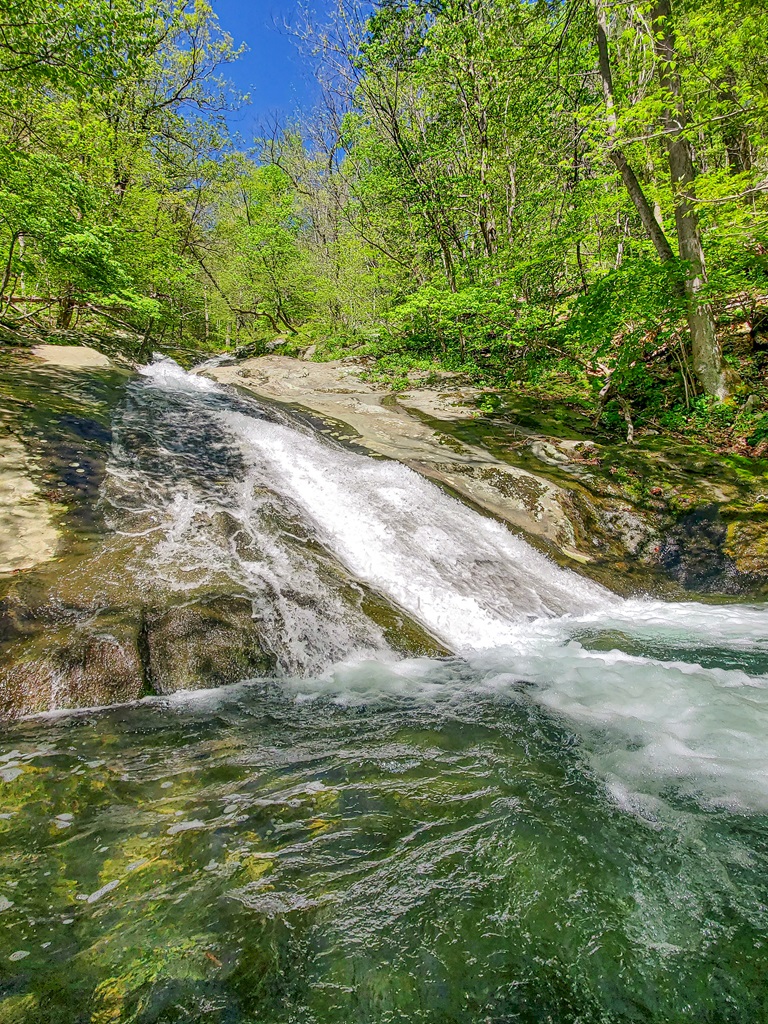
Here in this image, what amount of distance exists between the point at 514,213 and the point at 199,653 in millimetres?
15528

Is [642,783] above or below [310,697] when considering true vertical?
above

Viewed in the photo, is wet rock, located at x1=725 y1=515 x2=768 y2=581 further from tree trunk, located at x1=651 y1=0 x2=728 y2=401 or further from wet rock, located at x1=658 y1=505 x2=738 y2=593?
tree trunk, located at x1=651 y1=0 x2=728 y2=401

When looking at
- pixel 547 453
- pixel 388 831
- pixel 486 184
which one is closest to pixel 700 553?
pixel 547 453

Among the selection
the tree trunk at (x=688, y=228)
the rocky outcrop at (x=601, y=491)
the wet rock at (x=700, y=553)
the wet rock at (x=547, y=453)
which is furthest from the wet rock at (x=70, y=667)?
the tree trunk at (x=688, y=228)

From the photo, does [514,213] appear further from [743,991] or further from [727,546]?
[743,991]

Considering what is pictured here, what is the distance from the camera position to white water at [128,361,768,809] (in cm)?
291

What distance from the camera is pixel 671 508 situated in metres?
7.48

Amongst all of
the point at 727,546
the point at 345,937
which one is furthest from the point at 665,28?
the point at 345,937

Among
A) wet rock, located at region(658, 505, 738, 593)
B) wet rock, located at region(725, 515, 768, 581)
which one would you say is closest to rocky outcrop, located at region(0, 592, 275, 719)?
wet rock, located at region(658, 505, 738, 593)

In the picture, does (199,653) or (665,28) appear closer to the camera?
(199,653)

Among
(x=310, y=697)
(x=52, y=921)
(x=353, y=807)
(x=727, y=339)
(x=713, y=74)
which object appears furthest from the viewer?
(x=727, y=339)

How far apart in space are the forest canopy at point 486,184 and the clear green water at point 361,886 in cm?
918

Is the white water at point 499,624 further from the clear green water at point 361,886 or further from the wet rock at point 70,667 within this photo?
the wet rock at point 70,667

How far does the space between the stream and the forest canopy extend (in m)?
7.65
